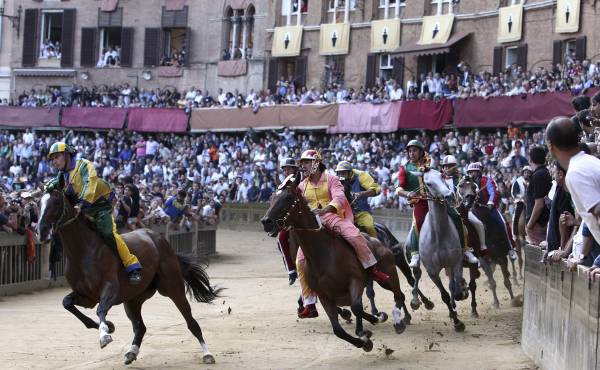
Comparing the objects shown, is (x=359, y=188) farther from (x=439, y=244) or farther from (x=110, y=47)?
(x=110, y=47)

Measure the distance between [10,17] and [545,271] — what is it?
178ft

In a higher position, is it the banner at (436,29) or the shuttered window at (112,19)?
the shuttered window at (112,19)

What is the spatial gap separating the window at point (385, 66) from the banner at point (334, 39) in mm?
2337

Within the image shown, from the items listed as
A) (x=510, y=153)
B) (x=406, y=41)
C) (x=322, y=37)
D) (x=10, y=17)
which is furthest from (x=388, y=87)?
(x=10, y=17)

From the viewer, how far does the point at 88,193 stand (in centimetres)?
1247

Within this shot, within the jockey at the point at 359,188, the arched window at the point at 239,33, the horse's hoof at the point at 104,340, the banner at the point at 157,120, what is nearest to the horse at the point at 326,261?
the horse's hoof at the point at 104,340

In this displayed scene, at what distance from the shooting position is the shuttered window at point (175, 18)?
5844 centimetres

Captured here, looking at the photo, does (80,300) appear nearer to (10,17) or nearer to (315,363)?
(315,363)

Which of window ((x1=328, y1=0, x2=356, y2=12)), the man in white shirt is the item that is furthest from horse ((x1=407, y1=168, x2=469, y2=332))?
window ((x1=328, y1=0, x2=356, y2=12))

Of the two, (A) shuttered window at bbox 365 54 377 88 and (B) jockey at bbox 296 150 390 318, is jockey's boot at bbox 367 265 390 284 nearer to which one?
(B) jockey at bbox 296 150 390 318

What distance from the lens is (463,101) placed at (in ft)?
128

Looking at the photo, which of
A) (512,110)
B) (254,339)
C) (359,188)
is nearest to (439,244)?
(359,188)

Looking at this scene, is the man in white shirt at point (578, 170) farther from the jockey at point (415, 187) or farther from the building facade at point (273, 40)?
the building facade at point (273, 40)

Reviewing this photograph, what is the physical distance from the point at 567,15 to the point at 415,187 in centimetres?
2486
